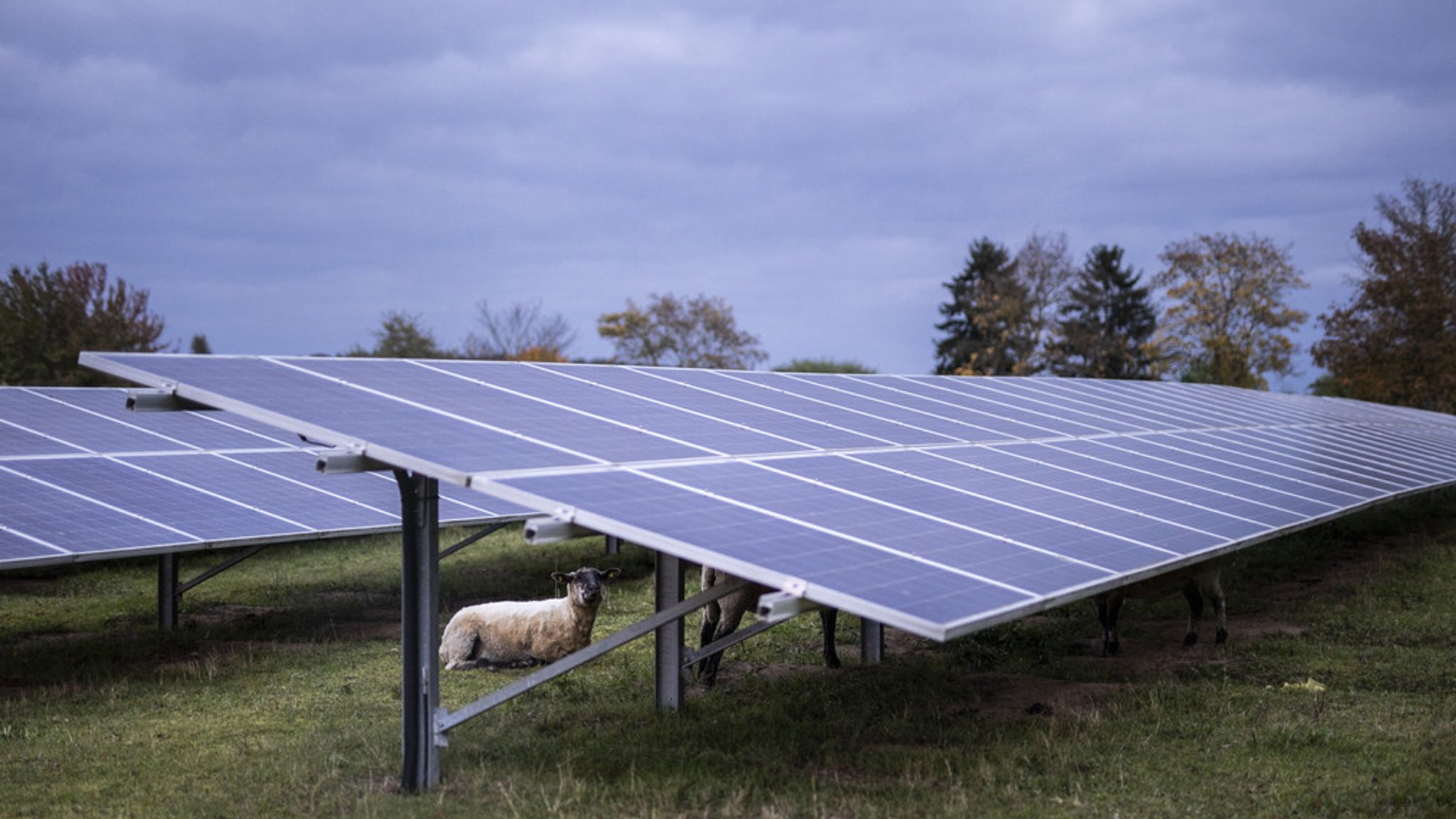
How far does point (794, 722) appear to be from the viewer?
11414 millimetres

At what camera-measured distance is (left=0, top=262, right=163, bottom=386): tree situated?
45156 millimetres

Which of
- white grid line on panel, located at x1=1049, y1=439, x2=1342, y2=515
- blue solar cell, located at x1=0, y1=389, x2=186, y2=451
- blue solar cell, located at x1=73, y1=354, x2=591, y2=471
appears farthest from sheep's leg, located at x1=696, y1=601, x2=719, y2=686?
blue solar cell, located at x1=0, y1=389, x2=186, y2=451

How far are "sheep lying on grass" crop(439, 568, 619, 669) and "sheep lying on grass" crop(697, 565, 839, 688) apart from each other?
4.31 feet

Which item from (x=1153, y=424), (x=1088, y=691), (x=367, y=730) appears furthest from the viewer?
(x=1153, y=424)

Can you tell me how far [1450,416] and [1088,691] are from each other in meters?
35.0

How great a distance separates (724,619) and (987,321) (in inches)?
2371

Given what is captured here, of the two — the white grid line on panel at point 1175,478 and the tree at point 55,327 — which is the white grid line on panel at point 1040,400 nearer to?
the white grid line on panel at point 1175,478

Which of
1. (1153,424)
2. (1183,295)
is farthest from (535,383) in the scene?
(1183,295)

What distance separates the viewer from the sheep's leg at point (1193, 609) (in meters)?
15.4

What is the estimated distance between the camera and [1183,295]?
64.2 meters

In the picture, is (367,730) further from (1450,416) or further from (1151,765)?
(1450,416)

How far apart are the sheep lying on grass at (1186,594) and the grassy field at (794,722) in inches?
13.1

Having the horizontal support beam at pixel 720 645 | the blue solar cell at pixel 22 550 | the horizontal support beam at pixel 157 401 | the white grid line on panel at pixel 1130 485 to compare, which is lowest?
the horizontal support beam at pixel 720 645

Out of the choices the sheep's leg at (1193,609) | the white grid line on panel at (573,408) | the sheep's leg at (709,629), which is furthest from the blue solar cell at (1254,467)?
the white grid line on panel at (573,408)
